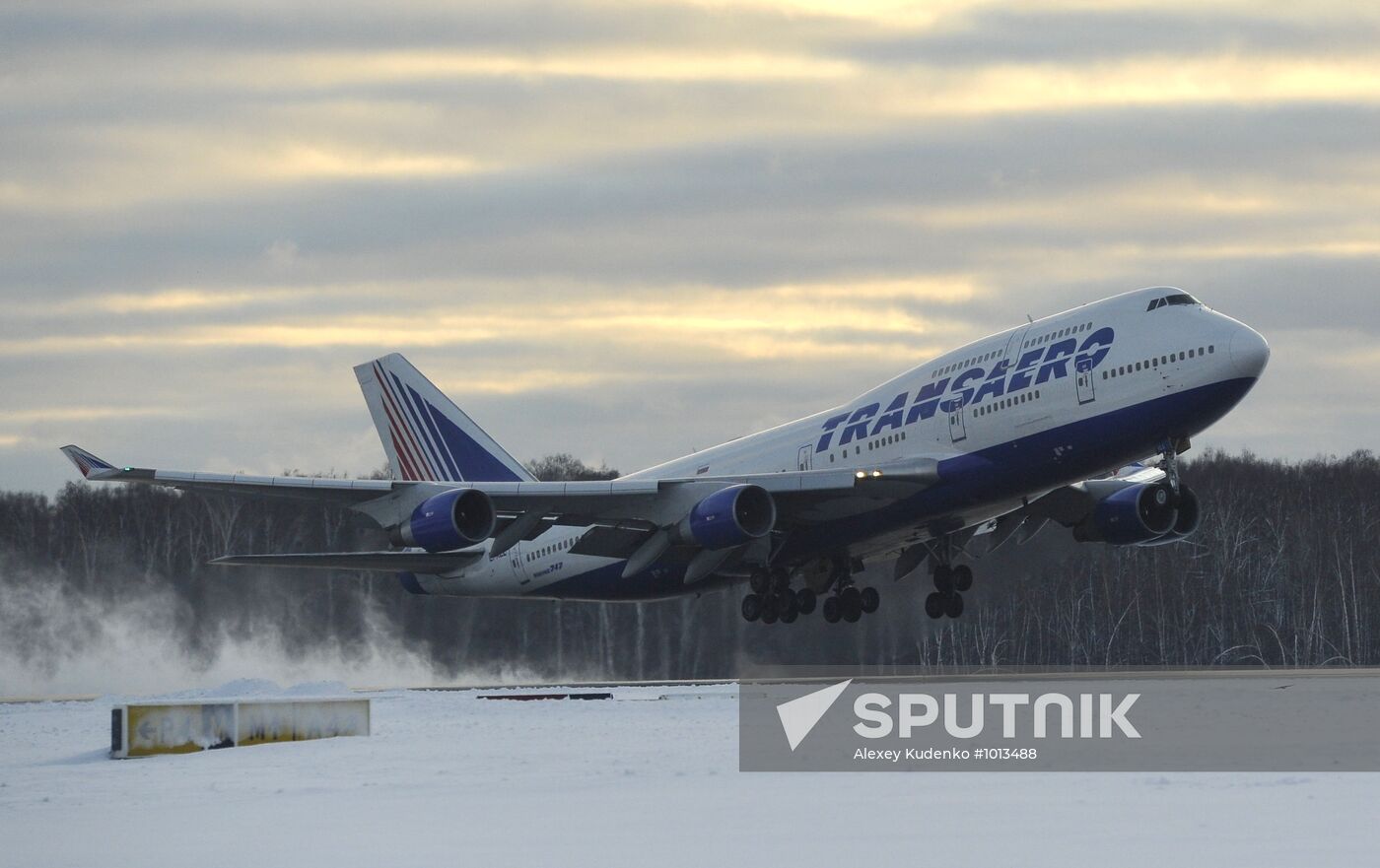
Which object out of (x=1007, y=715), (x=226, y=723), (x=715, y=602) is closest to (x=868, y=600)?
(x=1007, y=715)

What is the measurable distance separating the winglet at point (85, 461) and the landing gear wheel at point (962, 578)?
23.3 meters

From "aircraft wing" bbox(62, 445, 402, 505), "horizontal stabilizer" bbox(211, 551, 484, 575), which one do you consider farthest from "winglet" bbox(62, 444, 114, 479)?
"horizontal stabilizer" bbox(211, 551, 484, 575)

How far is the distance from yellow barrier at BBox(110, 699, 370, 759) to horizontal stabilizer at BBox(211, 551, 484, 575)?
4.42m

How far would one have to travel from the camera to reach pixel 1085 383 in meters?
45.0

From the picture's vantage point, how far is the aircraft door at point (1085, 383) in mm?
44875

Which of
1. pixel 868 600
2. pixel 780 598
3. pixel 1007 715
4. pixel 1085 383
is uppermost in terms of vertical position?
pixel 1085 383

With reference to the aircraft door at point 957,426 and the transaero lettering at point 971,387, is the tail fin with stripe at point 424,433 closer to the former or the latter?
the transaero lettering at point 971,387

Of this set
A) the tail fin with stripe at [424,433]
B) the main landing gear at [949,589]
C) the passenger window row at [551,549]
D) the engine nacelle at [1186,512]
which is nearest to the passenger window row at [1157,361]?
the engine nacelle at [1186,512]

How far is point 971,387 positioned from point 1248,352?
7.05 metres

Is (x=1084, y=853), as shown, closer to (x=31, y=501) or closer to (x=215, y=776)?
(x=215, y=776)

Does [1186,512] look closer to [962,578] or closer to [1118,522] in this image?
[1118,522]

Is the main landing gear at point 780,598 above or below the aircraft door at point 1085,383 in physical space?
below

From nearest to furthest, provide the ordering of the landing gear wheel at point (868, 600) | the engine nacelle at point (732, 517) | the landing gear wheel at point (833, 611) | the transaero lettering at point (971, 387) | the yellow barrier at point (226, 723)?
the transaero lettering at point (971, 387) < the engine nacelle at point (732, 517) < the landing gear wheel at point (868, 600) < the landing gear wheel at point (833, 611) < the yellow barrier at point (226, 723)
